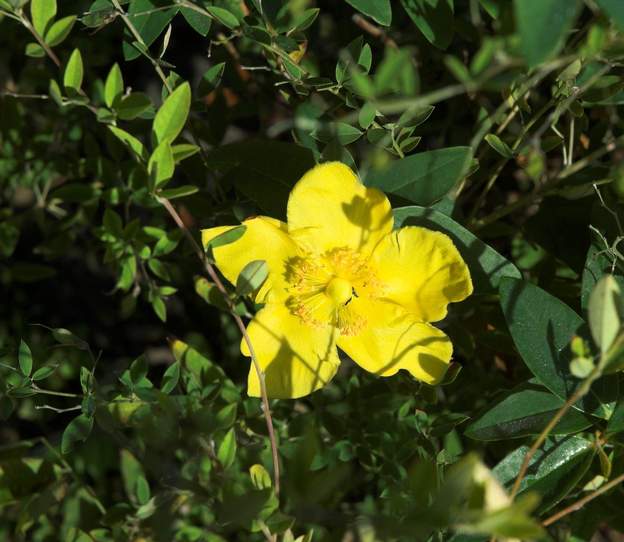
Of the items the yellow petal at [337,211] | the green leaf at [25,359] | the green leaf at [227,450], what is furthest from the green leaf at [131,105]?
the green leaf at [227,450]

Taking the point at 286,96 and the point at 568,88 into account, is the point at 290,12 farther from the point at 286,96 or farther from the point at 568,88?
the point at 568,88

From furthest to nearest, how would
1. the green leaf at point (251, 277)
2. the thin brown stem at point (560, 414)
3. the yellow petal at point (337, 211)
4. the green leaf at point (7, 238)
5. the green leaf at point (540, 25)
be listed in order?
1. the green leaf at point (7, 238)
2. the yellow petal at point (337, 211)
3. the green leaf at point (251, 277)
4. the thin brown stem at point (560, 414)
5. the green leaf at point (540, 25)

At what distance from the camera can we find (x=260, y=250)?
1185mm

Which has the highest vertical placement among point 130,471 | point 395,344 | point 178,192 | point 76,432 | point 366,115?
point 366,115

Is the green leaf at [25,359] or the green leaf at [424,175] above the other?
the green leaf at [424,175]

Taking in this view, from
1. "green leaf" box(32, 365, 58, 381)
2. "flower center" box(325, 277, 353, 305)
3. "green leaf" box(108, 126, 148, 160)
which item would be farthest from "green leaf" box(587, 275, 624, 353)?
"green leaf" box(32, 365, 58, 381)

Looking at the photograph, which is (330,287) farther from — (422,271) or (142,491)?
(142,491)

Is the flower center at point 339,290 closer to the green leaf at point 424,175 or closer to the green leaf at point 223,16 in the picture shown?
the green leaf at point 424,175

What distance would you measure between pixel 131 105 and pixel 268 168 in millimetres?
221

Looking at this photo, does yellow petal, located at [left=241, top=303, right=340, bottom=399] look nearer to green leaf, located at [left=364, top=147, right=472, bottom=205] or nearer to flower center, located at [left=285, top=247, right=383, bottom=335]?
flower center, located at [left=285, top=247, right=383, bottom=335]

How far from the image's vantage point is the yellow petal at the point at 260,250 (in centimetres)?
117

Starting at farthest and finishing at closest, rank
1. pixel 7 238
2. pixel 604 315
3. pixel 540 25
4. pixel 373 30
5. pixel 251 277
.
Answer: pixel 7 238
pixel 373 30
pixel 251 277
pixel 604 315
pixel 540 25

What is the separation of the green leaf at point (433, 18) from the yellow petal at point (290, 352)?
1.49 ft

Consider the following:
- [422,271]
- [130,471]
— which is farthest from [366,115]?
[130,471]
